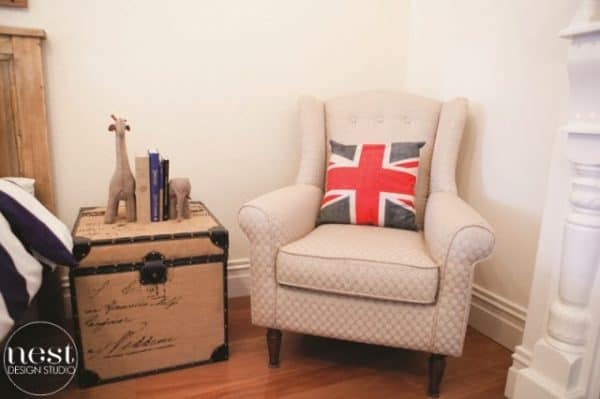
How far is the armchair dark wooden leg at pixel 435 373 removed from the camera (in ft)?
4.20

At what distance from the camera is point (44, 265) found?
113 centimetres

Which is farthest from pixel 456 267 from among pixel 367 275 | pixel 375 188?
pixel 375 188

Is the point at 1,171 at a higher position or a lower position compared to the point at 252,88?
lower

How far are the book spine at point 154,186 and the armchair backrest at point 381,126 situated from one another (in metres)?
0.62

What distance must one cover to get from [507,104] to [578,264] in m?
0.72

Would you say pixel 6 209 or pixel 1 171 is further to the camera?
pixel 1 171

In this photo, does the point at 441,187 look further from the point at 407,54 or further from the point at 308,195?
the point at 407,54

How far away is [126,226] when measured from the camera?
4.60 feet

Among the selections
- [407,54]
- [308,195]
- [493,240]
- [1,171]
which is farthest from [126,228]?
[407,54]

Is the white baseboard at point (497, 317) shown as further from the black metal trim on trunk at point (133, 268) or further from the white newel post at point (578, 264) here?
the black metal trim on trunk at point (133, 268)

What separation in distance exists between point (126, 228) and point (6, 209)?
0.39 m

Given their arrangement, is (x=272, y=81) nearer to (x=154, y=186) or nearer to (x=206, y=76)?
(x=206, y=76)

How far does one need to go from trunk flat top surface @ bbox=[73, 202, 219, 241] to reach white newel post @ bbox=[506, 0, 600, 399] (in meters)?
1.10

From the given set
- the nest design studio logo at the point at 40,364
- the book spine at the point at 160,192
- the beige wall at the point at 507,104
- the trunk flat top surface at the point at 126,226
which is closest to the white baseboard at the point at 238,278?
the trunk flat top surface at the point at 126,226
